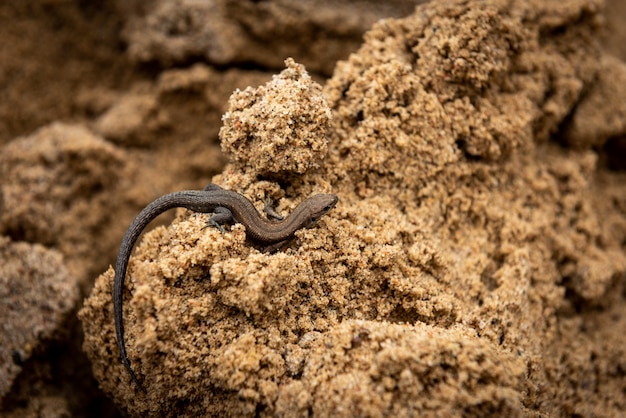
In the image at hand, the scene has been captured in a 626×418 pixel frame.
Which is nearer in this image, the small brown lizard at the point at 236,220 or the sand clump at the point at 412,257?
the sand clump at the point at 412,257

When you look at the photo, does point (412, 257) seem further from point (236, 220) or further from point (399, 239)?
point (236, 220)


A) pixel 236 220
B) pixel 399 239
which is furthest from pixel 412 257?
pixel 236 220

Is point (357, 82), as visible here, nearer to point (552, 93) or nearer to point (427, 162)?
point (427, 162)

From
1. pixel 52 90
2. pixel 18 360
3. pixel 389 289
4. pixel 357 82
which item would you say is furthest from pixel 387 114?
pixel 52 90

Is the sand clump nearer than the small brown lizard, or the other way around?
the sand clump

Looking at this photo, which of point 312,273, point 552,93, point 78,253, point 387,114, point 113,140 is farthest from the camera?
point 113,140
